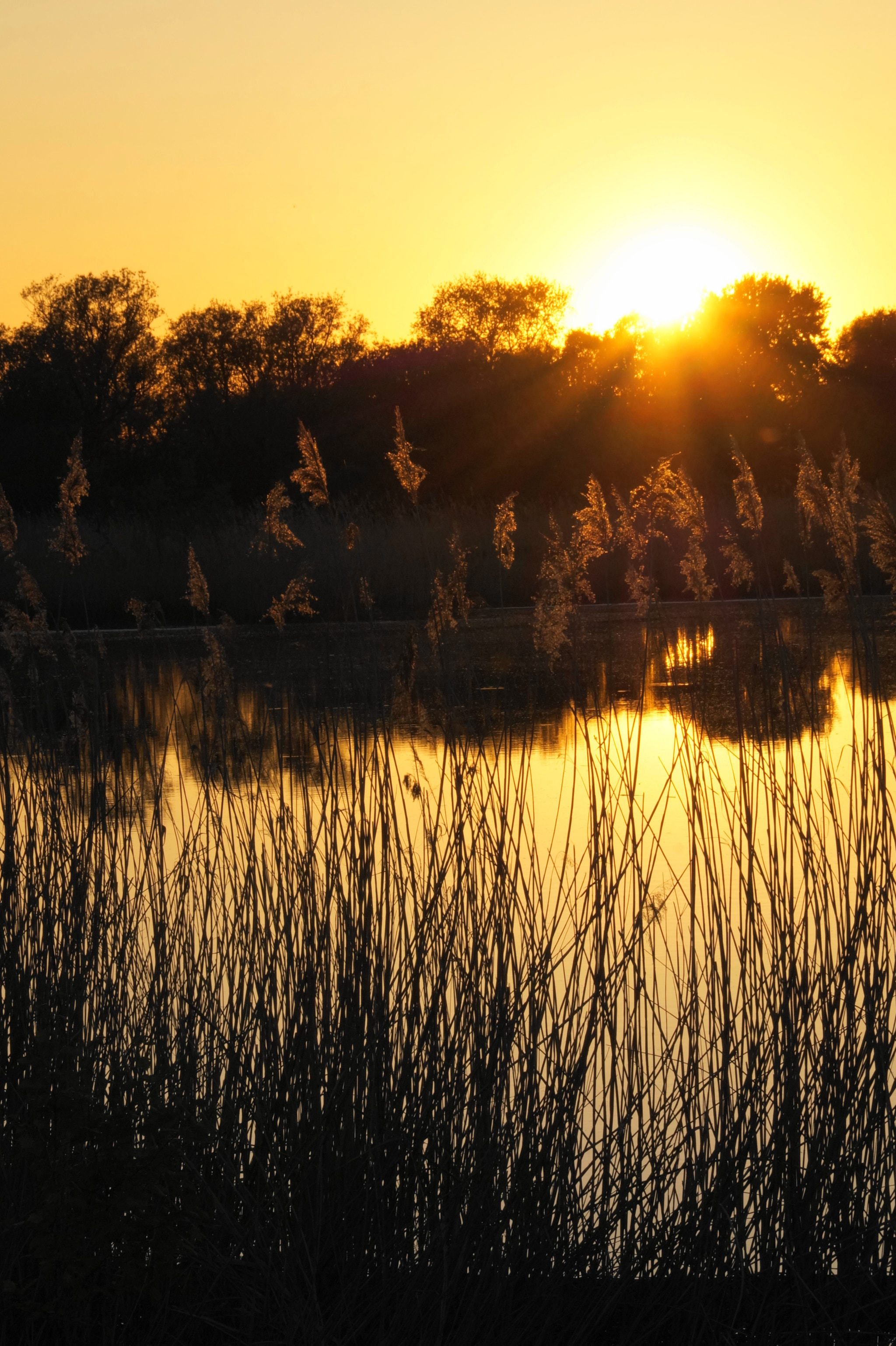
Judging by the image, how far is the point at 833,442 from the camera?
21922 mm

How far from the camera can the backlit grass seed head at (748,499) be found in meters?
2.34

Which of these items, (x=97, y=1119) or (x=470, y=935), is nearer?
(x=97, y=1119)

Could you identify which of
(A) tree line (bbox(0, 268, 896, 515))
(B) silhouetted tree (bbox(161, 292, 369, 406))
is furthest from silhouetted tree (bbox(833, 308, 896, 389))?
(B) silhouetted tree (bbox(161, 292, 369, 406))

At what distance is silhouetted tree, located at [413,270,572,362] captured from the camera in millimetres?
39719

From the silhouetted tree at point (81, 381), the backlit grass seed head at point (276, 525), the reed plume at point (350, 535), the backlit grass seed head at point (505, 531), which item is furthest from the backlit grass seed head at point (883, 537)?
the silhouetted tree at point (81, 381)

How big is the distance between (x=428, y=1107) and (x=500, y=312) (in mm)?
39587

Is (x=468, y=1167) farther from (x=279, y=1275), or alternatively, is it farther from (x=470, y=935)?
(x=470, y=935)

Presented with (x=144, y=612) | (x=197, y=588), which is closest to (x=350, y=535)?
(x=197, y=588)

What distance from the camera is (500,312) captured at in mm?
39875

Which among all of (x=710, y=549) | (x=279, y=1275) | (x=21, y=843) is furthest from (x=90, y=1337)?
(x=710, y=549)

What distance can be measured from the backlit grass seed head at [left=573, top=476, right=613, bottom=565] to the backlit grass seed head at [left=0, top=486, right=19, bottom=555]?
115 centimetres

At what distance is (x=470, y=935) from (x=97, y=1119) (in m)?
0.84

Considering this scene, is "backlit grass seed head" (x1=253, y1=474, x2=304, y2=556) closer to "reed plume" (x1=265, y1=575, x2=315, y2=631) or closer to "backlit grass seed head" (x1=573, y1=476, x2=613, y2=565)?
"reed plume" (x1=265, y1=575, x2=315, y2=631)

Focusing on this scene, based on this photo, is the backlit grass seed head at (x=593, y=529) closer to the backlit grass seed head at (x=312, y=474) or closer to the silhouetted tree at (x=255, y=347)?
the backlit grass seed head at (x=312, y=474)
